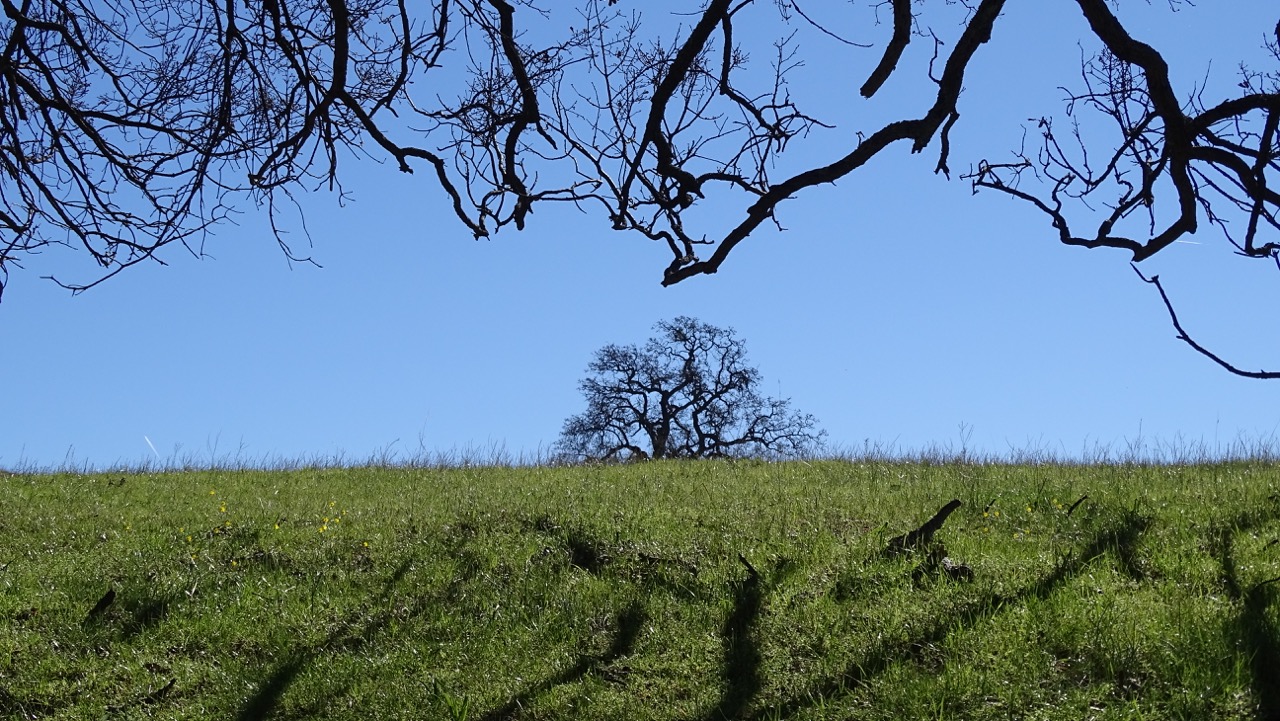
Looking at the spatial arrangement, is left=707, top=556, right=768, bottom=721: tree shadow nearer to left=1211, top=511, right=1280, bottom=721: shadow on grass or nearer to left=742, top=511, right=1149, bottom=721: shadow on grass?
left=742, top=511, right=1149, bottom=721: shadow on grass

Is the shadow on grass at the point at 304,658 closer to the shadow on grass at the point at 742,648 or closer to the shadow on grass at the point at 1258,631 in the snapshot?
the shadow on grass at the point at 742,648

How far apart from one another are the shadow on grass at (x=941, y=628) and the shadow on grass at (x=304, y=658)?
2851 millimetres

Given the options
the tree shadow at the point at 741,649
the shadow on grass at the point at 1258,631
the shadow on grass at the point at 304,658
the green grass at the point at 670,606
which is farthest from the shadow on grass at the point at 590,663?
the shadow on grass at the point at 1258,631

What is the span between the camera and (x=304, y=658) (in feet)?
23.3

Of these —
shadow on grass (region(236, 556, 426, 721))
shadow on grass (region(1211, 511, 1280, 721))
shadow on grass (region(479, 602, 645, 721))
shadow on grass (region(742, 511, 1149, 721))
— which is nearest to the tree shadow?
shadow on grass (region(742, 511, 1149, 721))

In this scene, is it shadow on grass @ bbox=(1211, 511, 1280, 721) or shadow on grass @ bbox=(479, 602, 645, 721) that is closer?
shadow on grass @ bbox=(1211, 511, 1280, 721)

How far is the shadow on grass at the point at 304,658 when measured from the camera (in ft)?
21.3

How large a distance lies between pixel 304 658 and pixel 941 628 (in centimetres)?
404

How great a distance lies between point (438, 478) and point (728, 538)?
18.3ft

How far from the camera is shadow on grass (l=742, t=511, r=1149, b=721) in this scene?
5.82 meters

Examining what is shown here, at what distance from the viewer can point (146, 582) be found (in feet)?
28.1

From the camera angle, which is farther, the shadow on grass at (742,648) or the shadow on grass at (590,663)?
the shadow on grass at (590,663)

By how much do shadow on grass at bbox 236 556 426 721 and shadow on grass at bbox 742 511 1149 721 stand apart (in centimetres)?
285

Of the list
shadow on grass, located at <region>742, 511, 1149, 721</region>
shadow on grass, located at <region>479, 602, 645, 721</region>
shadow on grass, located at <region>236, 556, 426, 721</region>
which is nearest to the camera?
shadow on grass, located at <region>742, 511, 1149, 721</region>
